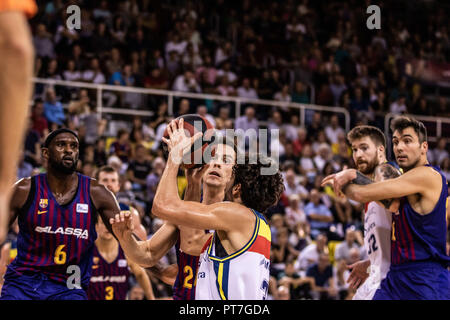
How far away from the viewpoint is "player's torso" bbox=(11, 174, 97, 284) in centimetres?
494

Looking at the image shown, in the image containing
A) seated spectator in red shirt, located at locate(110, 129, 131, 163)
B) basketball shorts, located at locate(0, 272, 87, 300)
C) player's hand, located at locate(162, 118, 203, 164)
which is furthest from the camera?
seated spectator in red shirt, located at locate(110, 129, 131, 163)

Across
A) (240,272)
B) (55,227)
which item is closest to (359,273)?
(240,272)

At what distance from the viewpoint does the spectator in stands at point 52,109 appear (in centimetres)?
1098

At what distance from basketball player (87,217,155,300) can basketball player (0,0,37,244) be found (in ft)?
18.2

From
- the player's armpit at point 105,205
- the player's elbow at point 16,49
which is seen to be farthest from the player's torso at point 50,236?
the player's elbow at point 16,49

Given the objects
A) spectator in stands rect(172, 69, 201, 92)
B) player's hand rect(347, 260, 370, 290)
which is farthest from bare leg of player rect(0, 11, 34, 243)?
spectator in stands rect(172, 69, 201, 92)

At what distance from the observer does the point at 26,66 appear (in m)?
1.72

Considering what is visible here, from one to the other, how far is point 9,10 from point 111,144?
9936 millimetres

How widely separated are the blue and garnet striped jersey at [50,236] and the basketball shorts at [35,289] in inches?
1.7

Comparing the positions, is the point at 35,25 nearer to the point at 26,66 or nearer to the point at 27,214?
the point at 27,214

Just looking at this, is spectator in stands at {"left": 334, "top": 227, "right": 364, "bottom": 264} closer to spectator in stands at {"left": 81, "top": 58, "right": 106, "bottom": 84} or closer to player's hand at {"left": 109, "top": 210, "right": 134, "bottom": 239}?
spectator in stands at {"left": 81, "top": 58, "right": 106, "bottom": 84}
